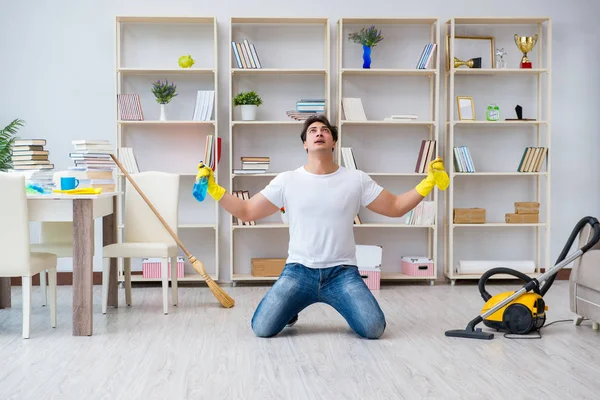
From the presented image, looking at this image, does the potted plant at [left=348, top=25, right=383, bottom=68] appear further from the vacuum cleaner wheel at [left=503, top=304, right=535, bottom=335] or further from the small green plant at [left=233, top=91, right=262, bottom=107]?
the vacuum cleaner wheel at [left=503, top=304, right=535, bottom=335]

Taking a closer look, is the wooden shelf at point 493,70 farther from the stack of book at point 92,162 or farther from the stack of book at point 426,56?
the stack of book at point 92,162

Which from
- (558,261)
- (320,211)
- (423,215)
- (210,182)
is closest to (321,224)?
(320,211)

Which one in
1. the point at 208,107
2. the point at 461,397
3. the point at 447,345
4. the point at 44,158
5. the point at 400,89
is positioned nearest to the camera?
the point at 461,397

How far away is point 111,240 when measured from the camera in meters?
4.68

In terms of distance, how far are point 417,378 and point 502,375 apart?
1.19 ft

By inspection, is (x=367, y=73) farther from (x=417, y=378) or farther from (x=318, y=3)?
(x=417, y=378)

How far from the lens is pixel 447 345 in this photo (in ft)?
11.6

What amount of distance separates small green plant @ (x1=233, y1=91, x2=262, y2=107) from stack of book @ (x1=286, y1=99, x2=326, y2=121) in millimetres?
271

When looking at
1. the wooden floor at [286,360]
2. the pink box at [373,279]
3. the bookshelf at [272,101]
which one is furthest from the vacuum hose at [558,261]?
the bookshelf at [272,101]

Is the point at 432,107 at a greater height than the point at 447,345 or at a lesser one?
greater

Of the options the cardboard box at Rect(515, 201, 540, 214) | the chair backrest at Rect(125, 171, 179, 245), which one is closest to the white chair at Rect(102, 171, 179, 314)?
the chair backrest at Rect(125, 171, 179, 245)

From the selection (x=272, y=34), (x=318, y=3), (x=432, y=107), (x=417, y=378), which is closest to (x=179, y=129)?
(x=272, y=34)

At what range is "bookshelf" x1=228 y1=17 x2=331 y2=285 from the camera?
19.2 ft

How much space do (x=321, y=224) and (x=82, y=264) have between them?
128cm
